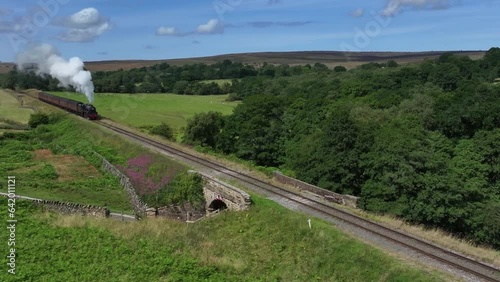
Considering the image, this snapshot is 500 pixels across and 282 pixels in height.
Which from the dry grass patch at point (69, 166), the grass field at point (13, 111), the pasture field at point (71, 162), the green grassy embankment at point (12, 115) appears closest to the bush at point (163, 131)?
the pasture field at point (71, 162)

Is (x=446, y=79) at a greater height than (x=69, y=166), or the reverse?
(x=446, y=79)

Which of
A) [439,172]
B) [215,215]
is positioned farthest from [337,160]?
[215,215]

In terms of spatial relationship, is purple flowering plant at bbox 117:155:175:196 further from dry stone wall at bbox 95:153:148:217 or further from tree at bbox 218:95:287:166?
tree at bbox 218:95:287:166

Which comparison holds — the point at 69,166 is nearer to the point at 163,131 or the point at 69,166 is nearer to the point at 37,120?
the point at 163,131

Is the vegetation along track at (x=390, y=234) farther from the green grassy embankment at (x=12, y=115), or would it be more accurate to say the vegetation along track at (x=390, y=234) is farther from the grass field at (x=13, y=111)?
the grass field at (x=13, y=111)

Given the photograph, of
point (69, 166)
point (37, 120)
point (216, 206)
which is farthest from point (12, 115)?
point (216, 206)

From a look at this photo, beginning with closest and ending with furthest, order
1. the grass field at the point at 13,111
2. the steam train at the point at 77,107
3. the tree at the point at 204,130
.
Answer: the tree at the point at 204,130, the steam train at the point at 77,107, the grass field at the point at 13,111

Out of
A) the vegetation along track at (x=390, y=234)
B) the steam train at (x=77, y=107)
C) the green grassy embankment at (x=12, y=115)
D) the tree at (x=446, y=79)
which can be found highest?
the tree at (x=446, y=79)
